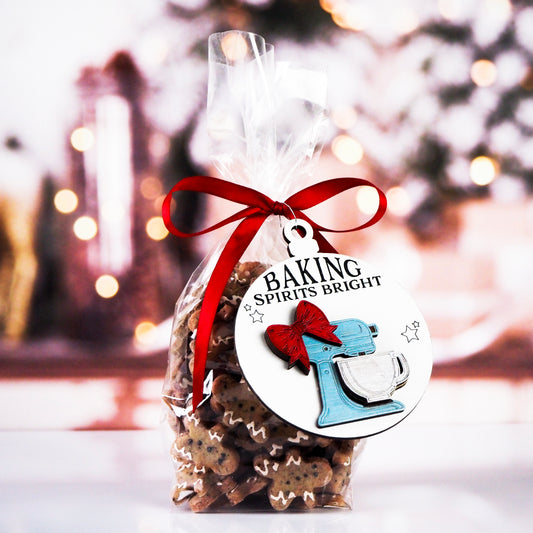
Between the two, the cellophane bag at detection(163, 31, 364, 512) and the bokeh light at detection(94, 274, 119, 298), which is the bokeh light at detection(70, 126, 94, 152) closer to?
the bokeh light at detection(94, 274, 119, 298)

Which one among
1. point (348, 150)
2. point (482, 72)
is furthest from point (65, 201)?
point (482, 72)

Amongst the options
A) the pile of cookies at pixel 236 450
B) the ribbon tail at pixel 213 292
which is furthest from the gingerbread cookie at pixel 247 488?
the ribbon tail at pixel 213 292

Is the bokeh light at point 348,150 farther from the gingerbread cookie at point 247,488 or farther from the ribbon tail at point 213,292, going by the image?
the gingerbread cookie at point 247,488

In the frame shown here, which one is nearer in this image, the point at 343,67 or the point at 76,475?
the point at 76,475

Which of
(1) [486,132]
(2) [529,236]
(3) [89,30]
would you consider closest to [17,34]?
(3) [89,30]

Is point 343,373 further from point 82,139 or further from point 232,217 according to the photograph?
point 82,139

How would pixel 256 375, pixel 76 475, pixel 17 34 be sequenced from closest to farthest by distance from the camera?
1. pixel 256 375
2. pixel 76 475
3. pixel 17 34

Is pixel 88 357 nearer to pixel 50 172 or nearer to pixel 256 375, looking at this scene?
pixel 50 172
